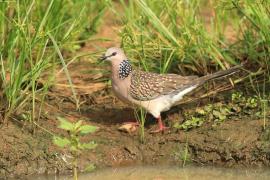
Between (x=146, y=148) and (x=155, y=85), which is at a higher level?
(x=155, y=85)

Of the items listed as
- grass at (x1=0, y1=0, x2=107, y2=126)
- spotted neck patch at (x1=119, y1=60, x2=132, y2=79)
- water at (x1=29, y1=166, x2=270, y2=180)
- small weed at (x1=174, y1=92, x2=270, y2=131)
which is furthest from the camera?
spotted neck patch at (x1=119, y1=60, x2=132, y2=79)

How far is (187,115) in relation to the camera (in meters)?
8.02

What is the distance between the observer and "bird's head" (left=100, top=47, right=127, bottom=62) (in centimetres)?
802

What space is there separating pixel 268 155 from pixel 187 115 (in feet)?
3.39

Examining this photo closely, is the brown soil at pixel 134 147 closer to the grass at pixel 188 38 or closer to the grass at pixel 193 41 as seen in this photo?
the grass at pixel 193 41

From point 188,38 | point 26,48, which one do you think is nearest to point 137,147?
point 188,38

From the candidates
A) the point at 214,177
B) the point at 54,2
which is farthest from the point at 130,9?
the point at 214,177

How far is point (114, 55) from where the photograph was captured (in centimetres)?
803

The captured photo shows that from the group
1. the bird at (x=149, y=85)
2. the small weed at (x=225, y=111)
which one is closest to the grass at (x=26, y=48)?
the bird at (x=149, y=85)

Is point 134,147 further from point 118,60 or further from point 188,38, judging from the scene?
point 188,38

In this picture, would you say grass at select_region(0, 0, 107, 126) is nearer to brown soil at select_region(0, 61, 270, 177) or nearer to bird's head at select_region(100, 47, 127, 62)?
brown soil at select_region(0, 61, 270, 177)

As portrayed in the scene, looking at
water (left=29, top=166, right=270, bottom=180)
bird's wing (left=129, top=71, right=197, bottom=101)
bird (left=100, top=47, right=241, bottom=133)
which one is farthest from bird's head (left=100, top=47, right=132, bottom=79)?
water (left=29, top=166, right=270, bottom=180)

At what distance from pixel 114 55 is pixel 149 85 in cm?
45

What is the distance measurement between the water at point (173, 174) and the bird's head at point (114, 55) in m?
1.18
